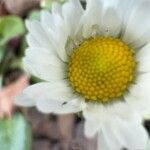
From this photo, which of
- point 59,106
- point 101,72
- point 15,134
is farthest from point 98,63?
point 15,134

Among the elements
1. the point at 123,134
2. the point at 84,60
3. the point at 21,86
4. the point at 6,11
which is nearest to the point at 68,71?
the point at 84,60

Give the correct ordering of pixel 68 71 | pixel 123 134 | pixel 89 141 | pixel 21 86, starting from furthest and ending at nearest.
Answer: pixel 21 86
pixel 89 141
pixel 68 71
pixel 123 134

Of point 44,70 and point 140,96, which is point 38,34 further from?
point 140,96

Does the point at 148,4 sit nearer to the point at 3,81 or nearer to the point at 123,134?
the point at 123,134

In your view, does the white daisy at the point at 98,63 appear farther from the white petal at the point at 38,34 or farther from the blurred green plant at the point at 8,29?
the blurred green plant at the point at 8,29

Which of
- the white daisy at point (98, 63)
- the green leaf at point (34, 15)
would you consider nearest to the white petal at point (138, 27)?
the white daisy at point (98, 63)

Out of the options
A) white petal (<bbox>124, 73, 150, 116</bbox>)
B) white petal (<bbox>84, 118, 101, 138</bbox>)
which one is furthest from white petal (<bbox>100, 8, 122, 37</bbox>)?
white petal (<bbox>84, 118, 101, 138</bbox>)
